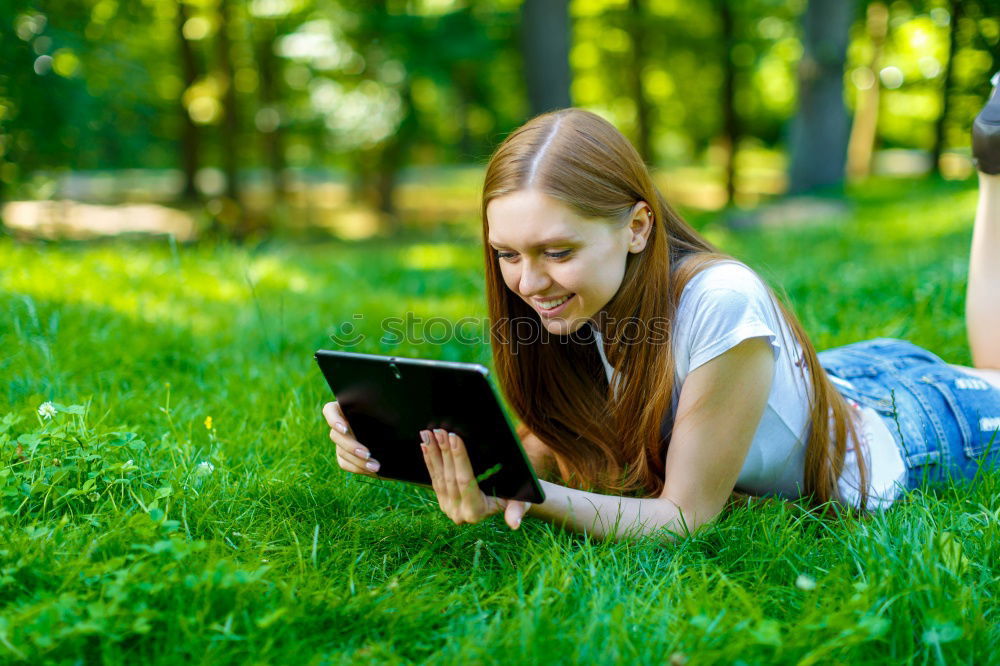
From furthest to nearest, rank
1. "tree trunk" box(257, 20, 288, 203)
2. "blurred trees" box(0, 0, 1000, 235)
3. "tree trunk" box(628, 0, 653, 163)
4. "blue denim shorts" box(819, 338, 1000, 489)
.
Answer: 1. "tree trunk" box(628, 0, 653, 163)
2. "tree trunk" box(257, 20, 288, 203)
3. "blurred trees" box(0, 0, 1000, 235)
4. "blue denim shorts" box(819, 338, 1000, 489)

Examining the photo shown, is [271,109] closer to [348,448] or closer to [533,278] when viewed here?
[348,448]

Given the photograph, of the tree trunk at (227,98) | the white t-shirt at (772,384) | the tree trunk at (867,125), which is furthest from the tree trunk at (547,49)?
the tree trunk at (867,125)

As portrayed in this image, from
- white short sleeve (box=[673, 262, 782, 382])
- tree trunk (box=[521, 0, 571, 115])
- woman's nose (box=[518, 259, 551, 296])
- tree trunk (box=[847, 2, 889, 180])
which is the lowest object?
tree trunk (box=[847, 2, 889, 180])

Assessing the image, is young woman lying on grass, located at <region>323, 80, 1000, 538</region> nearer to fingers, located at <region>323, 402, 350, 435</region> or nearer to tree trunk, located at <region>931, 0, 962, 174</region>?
fingers, located at <region>323, 402, 350, 435</region>

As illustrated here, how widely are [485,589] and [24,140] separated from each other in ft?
24.2

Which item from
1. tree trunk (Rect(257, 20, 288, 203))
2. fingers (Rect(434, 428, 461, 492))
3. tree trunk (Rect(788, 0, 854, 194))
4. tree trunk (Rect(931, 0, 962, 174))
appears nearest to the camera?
fingers (Rect(434, 428, 461, 492))

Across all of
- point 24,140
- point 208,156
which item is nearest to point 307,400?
point 24,140

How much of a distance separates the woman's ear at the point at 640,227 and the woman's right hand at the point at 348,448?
2.72 feet

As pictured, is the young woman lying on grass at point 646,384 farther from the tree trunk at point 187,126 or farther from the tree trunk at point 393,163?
the tree trunk at point 187,126

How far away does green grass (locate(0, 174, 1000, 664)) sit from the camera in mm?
1628

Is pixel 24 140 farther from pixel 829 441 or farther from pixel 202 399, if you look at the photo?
pixel 829 441

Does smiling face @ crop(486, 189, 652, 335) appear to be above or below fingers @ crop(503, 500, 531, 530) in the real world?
above

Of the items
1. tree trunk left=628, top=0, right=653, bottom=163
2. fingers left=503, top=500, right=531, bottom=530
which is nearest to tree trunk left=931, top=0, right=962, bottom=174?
tree trunk left=628, top=0, right=653, bottom=163

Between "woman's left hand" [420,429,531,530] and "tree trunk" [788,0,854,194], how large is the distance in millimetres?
10671
